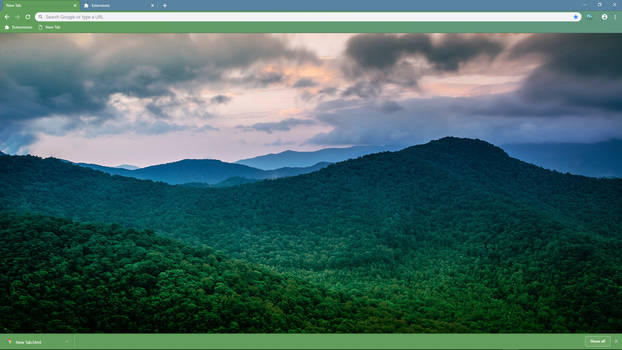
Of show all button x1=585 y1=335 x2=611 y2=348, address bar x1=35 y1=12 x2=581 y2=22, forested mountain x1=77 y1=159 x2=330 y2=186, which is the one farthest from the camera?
forested mountain x1=77 y1=159 x2=330 y2=186

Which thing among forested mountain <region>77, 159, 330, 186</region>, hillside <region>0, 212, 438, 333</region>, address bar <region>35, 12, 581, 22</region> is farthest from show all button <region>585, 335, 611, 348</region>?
forested mountain <region>77, 159, 330, 186</region>

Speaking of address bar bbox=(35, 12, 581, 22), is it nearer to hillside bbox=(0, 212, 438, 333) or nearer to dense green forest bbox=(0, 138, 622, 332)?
hillside bbox=(0, 212, 438, 333)

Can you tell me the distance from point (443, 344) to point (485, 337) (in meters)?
1.42

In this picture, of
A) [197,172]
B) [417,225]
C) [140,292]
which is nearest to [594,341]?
[140,292]

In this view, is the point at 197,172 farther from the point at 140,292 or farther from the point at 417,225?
the point at 140,292

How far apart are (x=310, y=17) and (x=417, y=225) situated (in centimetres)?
3455

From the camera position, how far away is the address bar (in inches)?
519

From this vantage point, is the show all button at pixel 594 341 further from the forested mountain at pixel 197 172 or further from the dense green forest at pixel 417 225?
the forested mountain at pixel 197 172

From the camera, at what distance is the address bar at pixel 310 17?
1319cm

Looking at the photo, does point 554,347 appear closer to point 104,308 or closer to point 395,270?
point 104,308

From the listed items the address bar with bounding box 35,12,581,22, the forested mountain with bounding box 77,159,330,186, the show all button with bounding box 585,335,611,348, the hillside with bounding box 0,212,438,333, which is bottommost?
the show all button with bounding box 585,335,611,348

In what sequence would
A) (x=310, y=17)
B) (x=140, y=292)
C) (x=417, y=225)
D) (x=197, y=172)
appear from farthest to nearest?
(x=197, y=172)
(x=417, y=225)
(x=140, y=292)
(x=310, y=17)

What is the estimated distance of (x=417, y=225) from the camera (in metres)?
42.8

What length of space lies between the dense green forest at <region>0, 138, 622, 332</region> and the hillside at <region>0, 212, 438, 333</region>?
1708 millimetres
